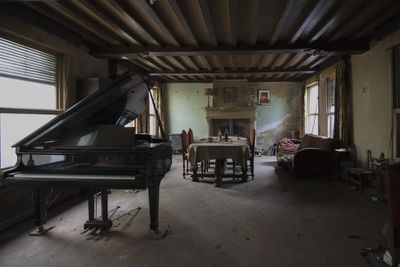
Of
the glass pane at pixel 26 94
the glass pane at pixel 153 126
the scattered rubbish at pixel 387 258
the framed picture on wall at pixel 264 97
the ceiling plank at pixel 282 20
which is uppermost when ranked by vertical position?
the ceiling plank at pixel 282 20

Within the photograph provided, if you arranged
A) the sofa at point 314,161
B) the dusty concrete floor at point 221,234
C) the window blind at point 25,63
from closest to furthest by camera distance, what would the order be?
the dusty concrete floor at point 221,234 → the window blind at point 25,63 → the sofa at point 314,161

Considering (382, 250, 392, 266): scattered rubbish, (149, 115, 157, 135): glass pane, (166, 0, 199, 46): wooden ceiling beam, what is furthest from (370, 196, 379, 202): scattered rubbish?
(149, 115, 157, 135): glass pane

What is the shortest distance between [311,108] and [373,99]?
3.95m

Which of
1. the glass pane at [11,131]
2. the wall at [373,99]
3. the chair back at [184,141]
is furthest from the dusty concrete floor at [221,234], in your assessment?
the chair back at [184,141]

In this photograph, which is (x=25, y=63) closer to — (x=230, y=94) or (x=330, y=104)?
(x=330, y=104)

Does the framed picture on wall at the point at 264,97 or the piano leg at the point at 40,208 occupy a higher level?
the framed picture on wall at the point at 264,97

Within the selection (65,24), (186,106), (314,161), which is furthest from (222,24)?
(186,106)

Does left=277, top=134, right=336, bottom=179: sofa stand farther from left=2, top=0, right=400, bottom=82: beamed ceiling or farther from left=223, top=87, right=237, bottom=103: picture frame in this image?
left=223, top=87, right=237, bottom=103: picture frame

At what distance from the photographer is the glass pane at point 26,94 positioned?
317 cm

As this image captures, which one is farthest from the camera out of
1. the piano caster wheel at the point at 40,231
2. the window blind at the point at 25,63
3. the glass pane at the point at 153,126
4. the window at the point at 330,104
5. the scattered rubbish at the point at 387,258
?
the glass pane at the point at 153,126

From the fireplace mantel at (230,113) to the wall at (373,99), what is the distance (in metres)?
3.82

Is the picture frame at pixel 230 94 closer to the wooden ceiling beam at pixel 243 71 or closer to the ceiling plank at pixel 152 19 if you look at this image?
the wooden ceiling beam at pixel 243 71

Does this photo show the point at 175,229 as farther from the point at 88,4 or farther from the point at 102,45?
the point at 102,45

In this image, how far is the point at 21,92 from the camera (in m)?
3.42
